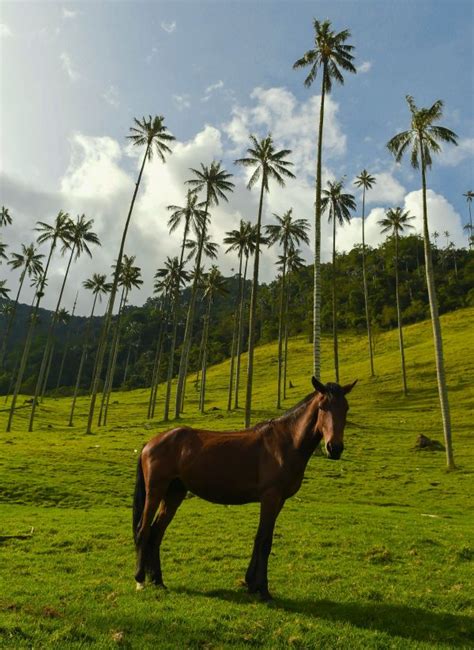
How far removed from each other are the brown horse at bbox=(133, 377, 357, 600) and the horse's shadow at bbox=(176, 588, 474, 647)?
18.2 inches

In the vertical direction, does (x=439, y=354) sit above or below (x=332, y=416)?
above

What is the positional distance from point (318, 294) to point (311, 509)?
1705 cm

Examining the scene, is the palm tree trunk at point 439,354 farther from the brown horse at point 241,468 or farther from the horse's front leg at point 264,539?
the horse's front leg at point 264,539

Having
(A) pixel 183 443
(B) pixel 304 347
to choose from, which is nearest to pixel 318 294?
(A) pixel 183 443

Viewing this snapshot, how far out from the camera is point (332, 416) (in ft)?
25.1

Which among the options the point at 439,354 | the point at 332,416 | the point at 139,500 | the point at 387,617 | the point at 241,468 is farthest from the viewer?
the point at 439,354

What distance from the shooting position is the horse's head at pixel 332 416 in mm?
7340

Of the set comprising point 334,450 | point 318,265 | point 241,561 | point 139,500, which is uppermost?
point 318,265

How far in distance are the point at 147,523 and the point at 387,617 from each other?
439cm

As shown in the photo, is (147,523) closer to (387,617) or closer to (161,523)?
(161,523)

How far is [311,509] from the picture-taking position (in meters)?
19.2

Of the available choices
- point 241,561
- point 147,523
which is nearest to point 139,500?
point 147,523

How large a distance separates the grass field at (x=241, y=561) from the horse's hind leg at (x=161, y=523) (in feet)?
1.55

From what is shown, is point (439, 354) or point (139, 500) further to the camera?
point (439, 354)
